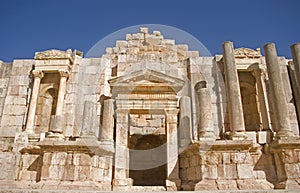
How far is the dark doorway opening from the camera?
1334 cm

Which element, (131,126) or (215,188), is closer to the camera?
(215,188)

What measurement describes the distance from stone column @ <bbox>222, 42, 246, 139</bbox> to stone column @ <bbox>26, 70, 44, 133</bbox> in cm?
808

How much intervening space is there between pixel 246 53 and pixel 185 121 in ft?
14.4

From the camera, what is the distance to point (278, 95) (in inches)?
400

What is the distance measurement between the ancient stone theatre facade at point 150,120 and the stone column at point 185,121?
4cm

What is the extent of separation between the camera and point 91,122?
33.0ft

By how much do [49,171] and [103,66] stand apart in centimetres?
550

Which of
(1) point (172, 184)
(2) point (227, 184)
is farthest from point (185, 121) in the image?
(2) point (227, 184)

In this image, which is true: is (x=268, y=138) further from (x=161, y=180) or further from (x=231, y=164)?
(x=161, y=180)

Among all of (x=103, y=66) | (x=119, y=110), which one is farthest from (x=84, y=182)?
(x=103, y=66)

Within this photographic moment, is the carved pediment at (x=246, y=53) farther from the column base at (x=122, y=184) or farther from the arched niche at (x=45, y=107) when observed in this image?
the arched niche at (x=45, y=107)

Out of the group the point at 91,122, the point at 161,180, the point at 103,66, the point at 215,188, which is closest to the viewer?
the point at 215,188

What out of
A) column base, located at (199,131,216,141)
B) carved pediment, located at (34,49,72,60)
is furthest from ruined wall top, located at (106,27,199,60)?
column base, located at (199,131,216,141)

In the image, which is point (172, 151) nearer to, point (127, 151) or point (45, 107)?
point (127, 151)
